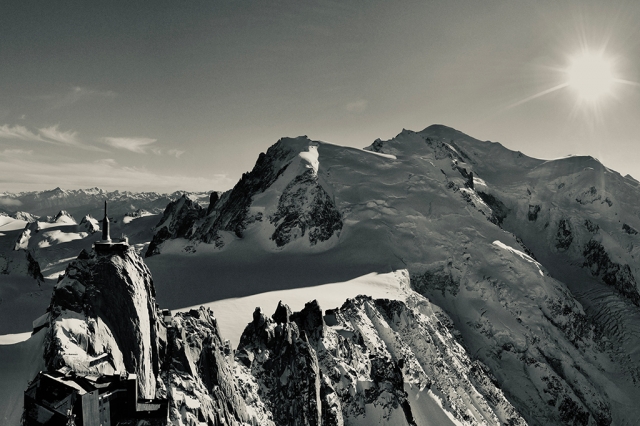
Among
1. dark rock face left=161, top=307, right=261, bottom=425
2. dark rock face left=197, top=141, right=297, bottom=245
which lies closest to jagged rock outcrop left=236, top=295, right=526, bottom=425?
dark rock face left=161, top=307, right=261, bottom=425

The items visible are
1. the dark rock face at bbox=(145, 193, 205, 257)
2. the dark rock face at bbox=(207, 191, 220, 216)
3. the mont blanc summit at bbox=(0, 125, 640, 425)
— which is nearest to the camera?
the mont blanc summit at bbox=(0, 125, 640, 425)

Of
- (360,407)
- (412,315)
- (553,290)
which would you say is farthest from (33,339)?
(553,290)

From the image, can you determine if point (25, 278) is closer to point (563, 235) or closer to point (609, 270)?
point (563, 235)

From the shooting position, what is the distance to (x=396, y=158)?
15012 centimetres

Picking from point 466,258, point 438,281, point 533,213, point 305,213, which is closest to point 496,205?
point 533,213

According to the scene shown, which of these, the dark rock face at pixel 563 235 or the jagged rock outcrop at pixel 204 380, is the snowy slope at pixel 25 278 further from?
the dark rock face at pixel 563 235

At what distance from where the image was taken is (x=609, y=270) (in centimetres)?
14738

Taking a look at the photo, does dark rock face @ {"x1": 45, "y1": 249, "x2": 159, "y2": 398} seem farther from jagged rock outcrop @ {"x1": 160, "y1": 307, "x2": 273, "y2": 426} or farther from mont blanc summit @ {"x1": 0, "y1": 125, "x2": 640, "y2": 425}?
jagged rock outcrop @ {"x1": 160, "y1": 307, "x2": 273, "y2": 426}

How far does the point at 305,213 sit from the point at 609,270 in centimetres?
11077

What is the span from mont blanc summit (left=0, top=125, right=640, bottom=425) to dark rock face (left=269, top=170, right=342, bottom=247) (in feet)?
1.98

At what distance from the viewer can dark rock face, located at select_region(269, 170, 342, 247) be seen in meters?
113

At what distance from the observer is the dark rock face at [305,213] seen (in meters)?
113

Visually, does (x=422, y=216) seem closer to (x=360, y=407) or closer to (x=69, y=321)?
(x=360, y=407)

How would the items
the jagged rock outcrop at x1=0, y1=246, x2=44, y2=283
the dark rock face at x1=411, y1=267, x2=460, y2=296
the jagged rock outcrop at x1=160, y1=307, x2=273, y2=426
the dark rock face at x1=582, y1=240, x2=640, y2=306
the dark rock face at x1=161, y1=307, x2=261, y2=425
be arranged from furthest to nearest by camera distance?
the dark rock face at x1=582, y1=240, x2=640, y2=306 < the dark rock face at x1=411, y1=267, x2=460, y2=296 < the jagged rock outcrop at x1=0, y1=246, x2=44, y2=283 < the dark rock face at x1=161, y1=307, x2=261, y2=425 < the jagged rock outcrop at x1=160, y1=307, x2=273, y2=426
